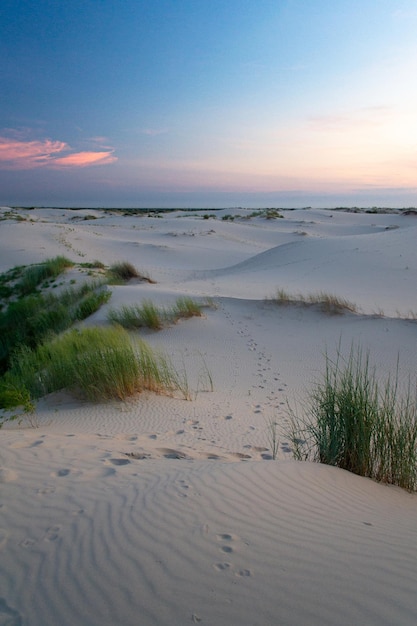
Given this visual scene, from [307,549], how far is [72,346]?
5273 millimetres

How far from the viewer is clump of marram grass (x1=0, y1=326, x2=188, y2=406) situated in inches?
219

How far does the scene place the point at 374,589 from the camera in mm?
1875

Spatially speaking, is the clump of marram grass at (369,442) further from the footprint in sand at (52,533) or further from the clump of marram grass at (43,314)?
the clump of marram grass at (43,314)

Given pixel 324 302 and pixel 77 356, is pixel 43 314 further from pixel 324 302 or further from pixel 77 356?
pixel 324 302

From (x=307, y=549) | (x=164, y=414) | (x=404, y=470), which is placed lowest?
(x=164, y=414)

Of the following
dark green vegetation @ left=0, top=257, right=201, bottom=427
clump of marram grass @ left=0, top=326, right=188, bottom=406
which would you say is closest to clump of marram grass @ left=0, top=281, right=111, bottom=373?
dark green vegetation @ left=0, top=257, right=201, bottom=427

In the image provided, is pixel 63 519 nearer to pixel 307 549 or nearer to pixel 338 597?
pixel 307 549

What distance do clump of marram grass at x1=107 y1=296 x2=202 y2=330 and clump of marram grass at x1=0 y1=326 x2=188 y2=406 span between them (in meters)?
2.25

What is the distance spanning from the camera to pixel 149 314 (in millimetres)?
9141

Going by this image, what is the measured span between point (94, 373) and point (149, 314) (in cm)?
359

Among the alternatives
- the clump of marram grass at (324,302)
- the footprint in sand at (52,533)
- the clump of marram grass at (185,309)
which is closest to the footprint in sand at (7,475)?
the footprint in sand at (52,533)

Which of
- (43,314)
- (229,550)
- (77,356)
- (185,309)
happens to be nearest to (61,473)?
(229,550)

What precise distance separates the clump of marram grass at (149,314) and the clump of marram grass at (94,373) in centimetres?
225

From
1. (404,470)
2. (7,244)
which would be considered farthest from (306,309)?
(7,244)
